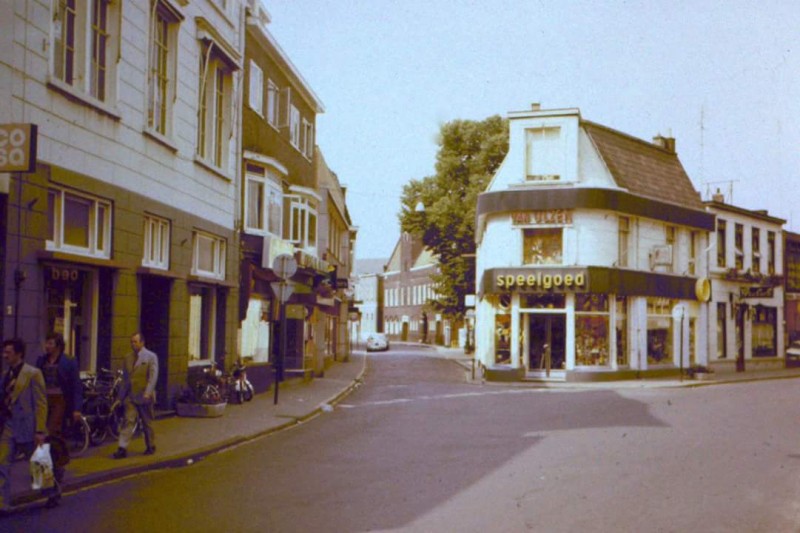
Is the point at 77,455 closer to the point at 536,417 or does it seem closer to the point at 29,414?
the point at 29,414

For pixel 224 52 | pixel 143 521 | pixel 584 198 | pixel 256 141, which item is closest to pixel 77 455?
pixel 143 521

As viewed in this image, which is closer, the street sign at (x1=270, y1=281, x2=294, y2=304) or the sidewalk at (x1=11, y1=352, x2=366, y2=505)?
the sidewalk at (x1=11, y1=352, x2=366, y2=505)

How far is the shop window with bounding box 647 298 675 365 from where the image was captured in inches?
1428

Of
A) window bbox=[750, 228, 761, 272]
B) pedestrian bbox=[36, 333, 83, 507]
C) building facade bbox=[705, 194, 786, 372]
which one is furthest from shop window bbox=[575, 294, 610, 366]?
pedestrian bbox=[36, 333, 83, 507]

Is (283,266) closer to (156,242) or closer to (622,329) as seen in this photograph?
(156,242)

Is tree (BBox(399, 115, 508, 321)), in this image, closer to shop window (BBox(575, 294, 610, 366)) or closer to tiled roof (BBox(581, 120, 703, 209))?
tiled roof (BBox(581, 120, 703, 209))

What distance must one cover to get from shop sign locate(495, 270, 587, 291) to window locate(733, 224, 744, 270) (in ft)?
46.4

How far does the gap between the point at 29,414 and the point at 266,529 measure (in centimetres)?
270

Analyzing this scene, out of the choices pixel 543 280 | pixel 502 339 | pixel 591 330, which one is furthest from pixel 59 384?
pixel 591 330

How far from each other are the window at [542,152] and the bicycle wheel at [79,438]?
81.3ft

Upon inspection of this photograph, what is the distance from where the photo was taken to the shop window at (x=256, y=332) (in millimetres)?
23703

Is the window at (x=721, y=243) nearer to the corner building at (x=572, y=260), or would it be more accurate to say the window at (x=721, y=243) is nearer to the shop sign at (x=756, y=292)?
the shop sign at (x=756, y=292)

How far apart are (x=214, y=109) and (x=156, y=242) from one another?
4.76m

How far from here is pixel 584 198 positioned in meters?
33.5
